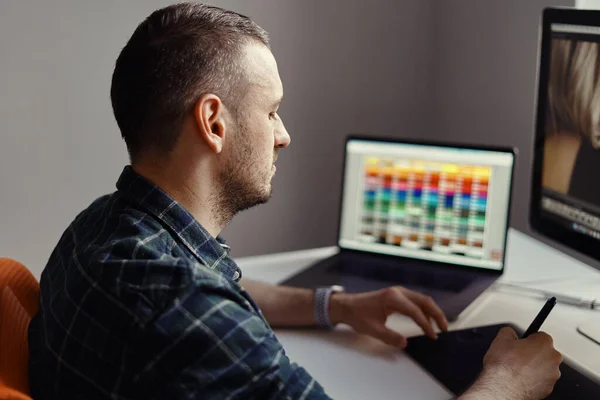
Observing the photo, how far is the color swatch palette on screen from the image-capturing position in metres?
1.55

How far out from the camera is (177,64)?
928mm

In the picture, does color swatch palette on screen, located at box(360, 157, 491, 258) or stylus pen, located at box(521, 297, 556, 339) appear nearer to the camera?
stylus pen, located at box(521, 297, 556, 339)

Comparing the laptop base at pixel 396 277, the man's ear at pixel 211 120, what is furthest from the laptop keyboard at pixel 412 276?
the man's ear at pixel 211 120

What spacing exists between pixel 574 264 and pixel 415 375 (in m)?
0.67

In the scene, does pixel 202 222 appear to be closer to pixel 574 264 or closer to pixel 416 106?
pixel 574 264

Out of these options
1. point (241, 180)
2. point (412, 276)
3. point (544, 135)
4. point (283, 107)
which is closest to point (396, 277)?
point (412, 276)

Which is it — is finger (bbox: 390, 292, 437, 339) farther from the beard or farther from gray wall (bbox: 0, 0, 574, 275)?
gray wall (bbox: 0, 0, 574, 275)

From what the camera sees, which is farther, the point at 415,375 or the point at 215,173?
the point at 415,375

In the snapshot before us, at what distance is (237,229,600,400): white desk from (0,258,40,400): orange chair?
415 millimetres

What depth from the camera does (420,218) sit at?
62.9 inches

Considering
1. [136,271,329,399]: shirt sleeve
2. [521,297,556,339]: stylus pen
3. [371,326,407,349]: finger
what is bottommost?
[371,326,407,349]: finger

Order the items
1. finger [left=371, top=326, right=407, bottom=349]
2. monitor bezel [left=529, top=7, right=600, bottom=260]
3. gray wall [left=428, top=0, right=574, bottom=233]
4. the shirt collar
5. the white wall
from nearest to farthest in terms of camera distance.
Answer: the shirt collar → finger [left=371, top=326, right=407, bottom=349] → monitor bezel [left=529, top=7, right=600, bottom=260] → the white wall → gray wall [left=428, top=0, right=574, bottom=233]

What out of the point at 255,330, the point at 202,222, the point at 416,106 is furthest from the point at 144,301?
the point at 416,106

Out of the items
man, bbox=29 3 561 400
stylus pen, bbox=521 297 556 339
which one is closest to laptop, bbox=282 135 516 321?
stylus pen, bbox=521 297 556 339
